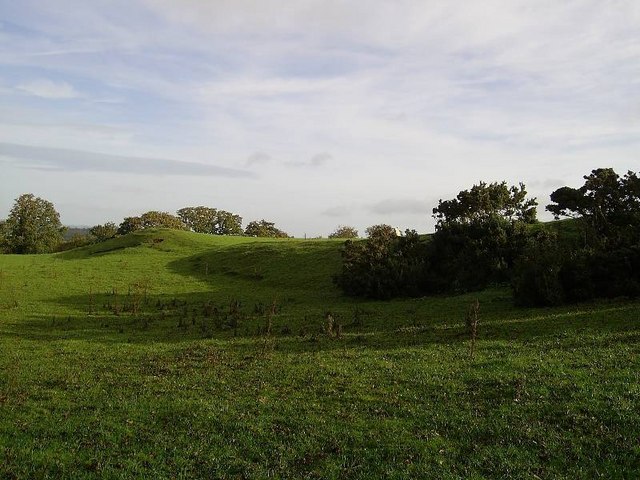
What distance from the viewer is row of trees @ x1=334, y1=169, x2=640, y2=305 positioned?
3125 cm

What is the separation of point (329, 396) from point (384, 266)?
29.1 meters

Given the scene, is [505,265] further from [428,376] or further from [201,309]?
[428,376]

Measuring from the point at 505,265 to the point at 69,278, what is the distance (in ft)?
150

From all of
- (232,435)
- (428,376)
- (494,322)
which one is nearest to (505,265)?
(494,322)

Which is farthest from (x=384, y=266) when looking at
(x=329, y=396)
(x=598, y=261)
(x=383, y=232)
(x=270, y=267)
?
(x=329, y=396)

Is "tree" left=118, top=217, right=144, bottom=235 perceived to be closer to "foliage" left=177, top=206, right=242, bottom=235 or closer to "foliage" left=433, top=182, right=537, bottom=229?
"foliage" left=177, top=206, right=242, bottom=235

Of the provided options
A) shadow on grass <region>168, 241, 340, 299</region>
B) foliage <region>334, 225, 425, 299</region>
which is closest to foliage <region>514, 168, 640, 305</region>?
foliage <region>334, 225, 425, 299</region>

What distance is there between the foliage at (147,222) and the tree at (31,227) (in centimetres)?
1723

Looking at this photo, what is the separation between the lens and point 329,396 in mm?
15484

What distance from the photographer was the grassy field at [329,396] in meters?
11.2

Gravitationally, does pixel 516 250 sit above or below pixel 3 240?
below

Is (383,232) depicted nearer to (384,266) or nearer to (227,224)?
(384,266)

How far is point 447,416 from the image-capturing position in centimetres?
1342

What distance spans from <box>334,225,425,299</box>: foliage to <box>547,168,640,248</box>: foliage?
13.0 metres
